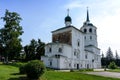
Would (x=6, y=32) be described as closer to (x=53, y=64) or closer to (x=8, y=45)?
(x=8, y=45)

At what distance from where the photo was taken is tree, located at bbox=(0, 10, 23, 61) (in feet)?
173

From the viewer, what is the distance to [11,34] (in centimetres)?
5269

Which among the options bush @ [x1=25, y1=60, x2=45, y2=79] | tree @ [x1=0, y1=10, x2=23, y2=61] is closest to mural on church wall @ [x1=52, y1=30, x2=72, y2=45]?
tree @ [x1=0, y1=10, x2=23, y2=61]

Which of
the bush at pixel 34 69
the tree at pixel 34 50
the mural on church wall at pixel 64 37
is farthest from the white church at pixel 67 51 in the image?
the bush at pixel 34 69

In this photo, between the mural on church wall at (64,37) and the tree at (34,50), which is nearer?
the mural on church wall at (64,37)

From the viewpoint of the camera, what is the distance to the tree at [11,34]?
5272 cm

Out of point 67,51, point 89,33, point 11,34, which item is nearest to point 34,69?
point 11,34

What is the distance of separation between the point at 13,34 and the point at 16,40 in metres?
1.71

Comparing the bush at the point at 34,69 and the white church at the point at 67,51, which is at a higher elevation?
the white church at the point at 67,51

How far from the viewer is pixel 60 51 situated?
56688mm

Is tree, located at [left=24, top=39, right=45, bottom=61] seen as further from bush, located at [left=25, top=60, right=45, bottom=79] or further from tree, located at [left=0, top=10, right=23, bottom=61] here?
bush, located at [left=25, top=60, right=45, bottom=79]

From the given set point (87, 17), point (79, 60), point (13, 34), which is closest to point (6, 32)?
point (13, 34)

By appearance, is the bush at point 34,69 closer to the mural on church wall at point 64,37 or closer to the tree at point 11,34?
the tree at point 11,34

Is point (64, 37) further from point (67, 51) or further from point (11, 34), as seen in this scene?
point (11, 34)
